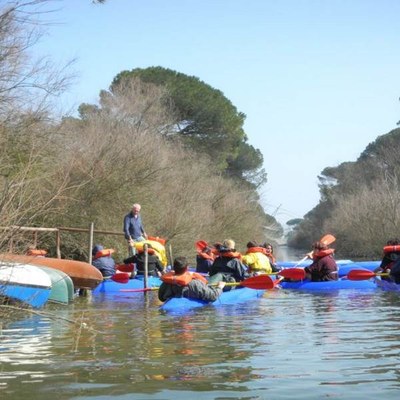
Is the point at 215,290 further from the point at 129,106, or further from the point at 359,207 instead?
the point at 359,207

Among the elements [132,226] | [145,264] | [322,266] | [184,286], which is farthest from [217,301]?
[132,226]

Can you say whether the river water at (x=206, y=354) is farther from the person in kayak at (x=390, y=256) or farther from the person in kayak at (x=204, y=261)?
the person in kayak at (x=204, y=261)

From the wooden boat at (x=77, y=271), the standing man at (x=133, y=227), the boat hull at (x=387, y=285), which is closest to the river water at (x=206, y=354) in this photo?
the wooden boat at (x=77, y=271)

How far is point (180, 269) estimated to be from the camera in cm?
1288

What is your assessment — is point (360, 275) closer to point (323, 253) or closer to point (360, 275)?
point (360, 275)

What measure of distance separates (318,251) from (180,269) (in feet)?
19.1

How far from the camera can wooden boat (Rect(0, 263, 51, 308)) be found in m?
11.9

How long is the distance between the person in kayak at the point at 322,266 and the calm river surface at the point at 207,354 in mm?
4099

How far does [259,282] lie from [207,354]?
6545mm

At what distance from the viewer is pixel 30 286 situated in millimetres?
12367

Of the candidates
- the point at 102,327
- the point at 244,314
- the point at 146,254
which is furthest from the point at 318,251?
the point at 102,327

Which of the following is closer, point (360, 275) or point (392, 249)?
point (360, 275)

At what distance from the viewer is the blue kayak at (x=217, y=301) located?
12977mm

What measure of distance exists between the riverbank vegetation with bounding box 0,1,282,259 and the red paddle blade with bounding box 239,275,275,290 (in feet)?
13.1
